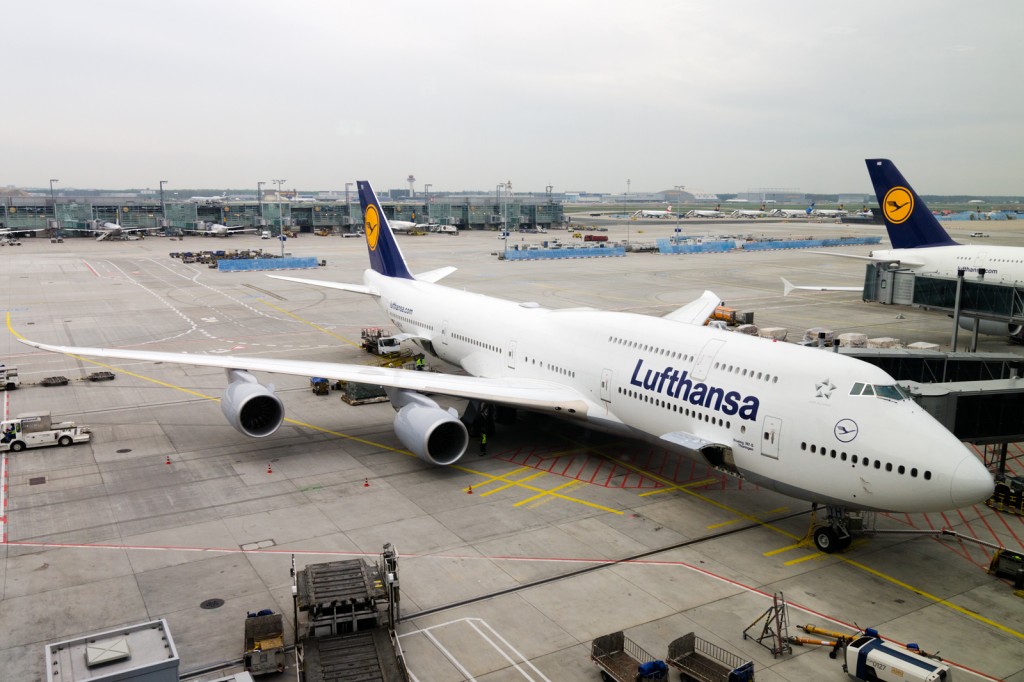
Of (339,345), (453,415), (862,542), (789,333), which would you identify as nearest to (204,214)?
(339,345)

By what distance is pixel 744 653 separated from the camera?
15742 millimetres

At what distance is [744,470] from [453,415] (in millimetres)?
9474

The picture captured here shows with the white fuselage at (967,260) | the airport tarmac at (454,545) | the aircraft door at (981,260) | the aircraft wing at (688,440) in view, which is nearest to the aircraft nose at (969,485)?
the airport tarmac at (454,545)

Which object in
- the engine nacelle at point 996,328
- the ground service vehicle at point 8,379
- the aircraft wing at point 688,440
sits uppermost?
the engine nacelle at point 996,328

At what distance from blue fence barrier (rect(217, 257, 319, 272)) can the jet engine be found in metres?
64.8

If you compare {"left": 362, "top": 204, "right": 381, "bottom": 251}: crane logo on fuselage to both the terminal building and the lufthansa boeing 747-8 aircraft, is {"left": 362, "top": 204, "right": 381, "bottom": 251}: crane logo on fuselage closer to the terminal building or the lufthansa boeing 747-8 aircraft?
the lufthansa boeing 747-8 aircraft

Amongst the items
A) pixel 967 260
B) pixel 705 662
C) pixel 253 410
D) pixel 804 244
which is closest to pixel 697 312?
pixel 253 410

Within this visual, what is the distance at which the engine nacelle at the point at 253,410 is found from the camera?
2620 cm

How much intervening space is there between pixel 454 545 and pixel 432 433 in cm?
506

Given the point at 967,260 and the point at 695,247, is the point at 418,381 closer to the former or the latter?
the point at 967,260

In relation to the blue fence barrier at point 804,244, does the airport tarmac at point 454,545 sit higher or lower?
lower

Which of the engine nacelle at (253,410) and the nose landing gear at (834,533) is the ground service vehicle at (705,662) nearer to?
the nose landing gear at (834,533)

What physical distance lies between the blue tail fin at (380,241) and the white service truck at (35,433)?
1750 cm

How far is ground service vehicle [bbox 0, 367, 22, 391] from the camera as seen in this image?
35.8 meters
